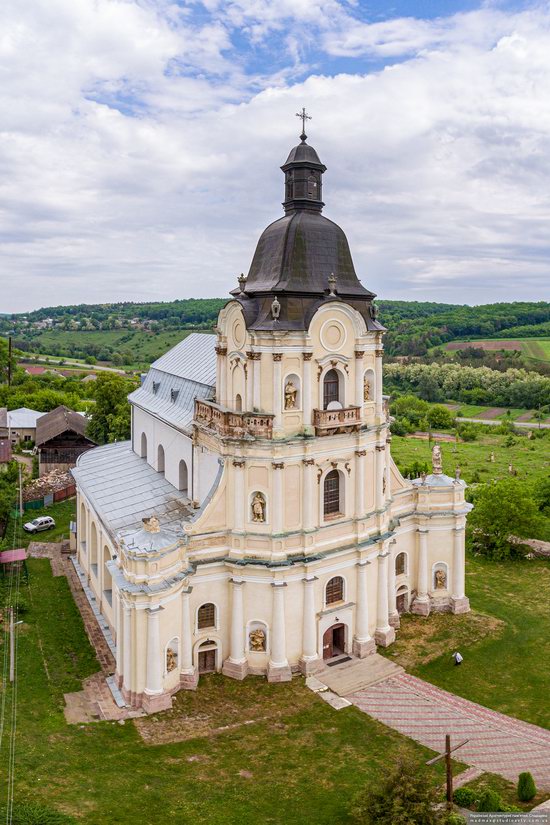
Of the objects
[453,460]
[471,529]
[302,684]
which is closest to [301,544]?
[302,684]

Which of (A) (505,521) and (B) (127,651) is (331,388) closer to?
(B) (127,651)

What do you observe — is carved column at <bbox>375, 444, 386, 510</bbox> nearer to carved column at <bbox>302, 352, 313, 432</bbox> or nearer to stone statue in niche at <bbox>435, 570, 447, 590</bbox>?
carved column at <bbox>302, 352, 313, 432</bbox>

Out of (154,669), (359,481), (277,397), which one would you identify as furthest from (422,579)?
(154,669)

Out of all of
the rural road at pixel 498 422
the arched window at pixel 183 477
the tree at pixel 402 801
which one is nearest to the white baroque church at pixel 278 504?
the arched window at pixel 183 477

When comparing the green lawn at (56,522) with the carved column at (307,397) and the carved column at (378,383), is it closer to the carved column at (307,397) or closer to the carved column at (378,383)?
the carved column at (307,397)

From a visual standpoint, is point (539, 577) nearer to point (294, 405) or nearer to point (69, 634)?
point (294, 405)

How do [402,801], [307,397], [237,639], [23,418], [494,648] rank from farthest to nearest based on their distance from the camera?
[23,418] → [494,648] → [237,639] → [307,397] → [402,801]
